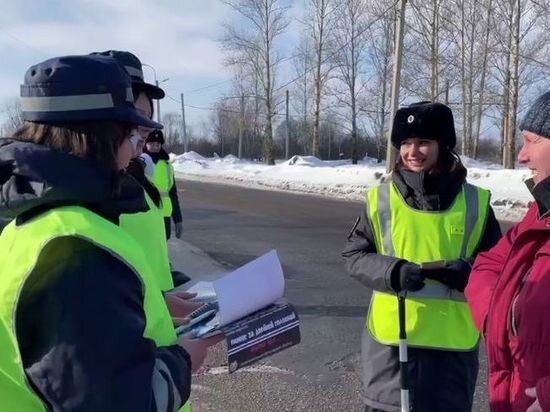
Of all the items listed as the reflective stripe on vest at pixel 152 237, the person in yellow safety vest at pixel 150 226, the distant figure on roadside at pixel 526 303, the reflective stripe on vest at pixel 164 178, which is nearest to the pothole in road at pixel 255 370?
the person in yellow safety vest at pixel 150 226

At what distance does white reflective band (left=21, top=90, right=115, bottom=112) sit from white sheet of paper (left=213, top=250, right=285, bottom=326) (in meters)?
0.67

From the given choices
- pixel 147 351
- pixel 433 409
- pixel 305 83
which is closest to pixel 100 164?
pixel 147 351

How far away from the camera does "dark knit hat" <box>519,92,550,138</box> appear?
2227 millimetres

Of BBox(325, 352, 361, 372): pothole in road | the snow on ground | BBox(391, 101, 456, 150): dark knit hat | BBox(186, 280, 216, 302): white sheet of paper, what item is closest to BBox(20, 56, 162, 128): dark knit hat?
BBox(186, 280, 216, 302): white sheet of paper

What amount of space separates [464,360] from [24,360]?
2058mm

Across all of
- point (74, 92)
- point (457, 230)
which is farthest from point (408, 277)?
point (74, 92)

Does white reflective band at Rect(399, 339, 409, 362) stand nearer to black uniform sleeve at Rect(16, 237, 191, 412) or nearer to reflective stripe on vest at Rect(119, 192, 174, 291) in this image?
reflective stripe on vest at Rect(119, 192, 174, 291)

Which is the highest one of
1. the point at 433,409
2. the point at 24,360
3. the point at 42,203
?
the point at 42,203

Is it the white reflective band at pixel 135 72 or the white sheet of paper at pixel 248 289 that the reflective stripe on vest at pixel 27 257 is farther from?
the white reflective band at pixel 135 72

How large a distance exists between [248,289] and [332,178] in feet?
79.8

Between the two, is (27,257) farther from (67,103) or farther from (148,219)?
(148,219)

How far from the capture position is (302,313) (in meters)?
6.77

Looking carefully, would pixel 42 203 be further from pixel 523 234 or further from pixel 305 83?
pixel 305 83

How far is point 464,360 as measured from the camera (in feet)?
9.78
